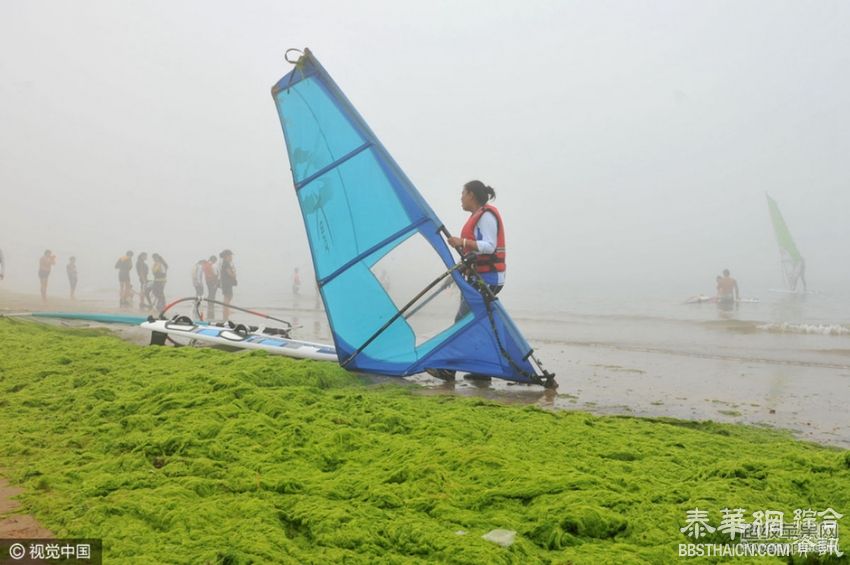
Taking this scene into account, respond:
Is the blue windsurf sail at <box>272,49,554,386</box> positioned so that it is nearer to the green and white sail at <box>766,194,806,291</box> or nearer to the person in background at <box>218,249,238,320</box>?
the person in background at <box>218,249,238,320</box>

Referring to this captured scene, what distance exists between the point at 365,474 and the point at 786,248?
3352cm


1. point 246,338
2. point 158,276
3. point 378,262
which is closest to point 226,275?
point 158,276

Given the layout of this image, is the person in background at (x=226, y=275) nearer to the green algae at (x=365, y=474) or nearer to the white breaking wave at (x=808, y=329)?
the green algae at (x=365, y=474)

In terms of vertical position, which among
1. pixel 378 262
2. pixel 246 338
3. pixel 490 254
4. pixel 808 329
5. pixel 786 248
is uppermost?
A: pixel 786 248

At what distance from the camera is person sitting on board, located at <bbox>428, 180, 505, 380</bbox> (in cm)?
531

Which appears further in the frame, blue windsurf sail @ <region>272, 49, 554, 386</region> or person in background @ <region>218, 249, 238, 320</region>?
person in background @ <region>218, 249, 238, 320</region>

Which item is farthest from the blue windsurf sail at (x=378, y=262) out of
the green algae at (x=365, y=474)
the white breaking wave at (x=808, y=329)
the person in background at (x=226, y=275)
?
the white breaking wave at (x=808, y=329)

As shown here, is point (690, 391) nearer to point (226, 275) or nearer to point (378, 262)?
point (378, 262)

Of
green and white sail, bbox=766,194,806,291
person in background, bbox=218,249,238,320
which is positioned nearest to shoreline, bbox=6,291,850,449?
person in background, bbox=218,249,238,320

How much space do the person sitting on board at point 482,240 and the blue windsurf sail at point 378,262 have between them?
0.67ft

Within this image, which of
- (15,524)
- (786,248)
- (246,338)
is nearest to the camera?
(15,524)

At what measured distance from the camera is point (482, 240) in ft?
17.8

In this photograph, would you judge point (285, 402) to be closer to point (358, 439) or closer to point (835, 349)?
point (358, 439)

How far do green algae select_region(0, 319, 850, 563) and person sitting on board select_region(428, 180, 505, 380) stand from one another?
4.86 ft
